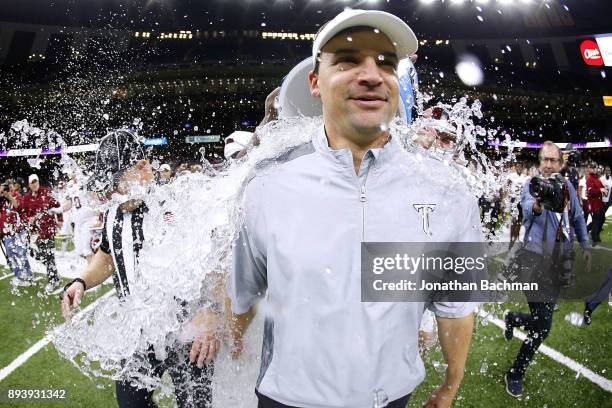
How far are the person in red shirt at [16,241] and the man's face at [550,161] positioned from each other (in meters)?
7.32

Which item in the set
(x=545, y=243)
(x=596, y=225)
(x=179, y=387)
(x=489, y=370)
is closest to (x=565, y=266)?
(x=545, y=243)

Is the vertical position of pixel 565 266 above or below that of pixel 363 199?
below

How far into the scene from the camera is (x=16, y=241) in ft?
23.5

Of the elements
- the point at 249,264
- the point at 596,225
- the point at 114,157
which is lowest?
the point at 596,225

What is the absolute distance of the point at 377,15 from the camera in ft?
3.89

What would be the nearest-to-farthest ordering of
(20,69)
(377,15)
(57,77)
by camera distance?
(377,15), (57,77), (20,69)

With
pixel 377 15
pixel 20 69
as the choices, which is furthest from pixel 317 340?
pixel 20 69

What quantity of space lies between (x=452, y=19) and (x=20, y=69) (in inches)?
1237

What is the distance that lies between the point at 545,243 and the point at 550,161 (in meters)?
0.69

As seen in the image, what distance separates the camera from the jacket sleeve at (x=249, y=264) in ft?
4.21

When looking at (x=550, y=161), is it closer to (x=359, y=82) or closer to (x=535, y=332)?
(x=535, y=332)

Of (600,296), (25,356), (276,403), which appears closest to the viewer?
(276,403)

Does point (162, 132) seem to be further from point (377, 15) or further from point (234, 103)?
point (377, 15)

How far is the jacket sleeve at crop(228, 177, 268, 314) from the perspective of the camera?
1283mm
